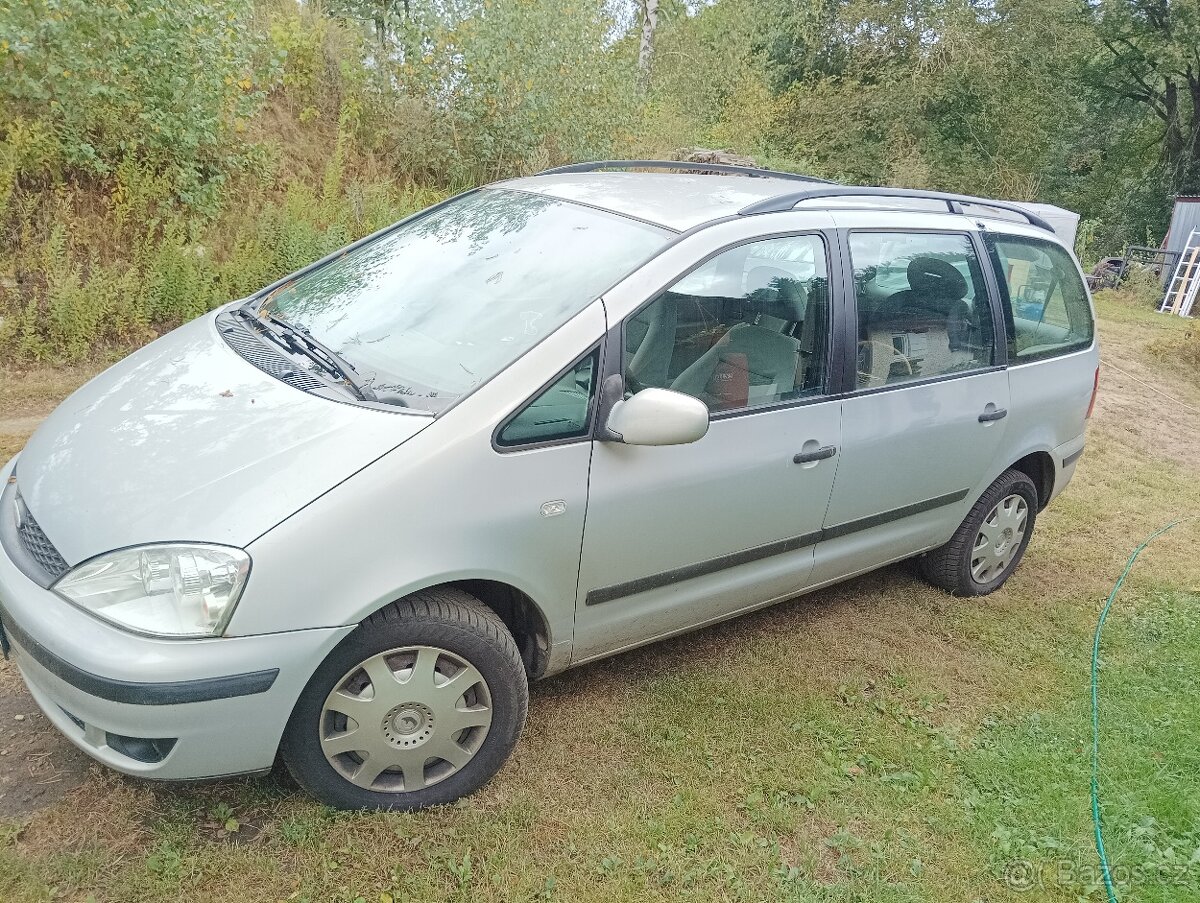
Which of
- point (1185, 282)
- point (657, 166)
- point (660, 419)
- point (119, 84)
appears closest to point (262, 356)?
point (660, 419)

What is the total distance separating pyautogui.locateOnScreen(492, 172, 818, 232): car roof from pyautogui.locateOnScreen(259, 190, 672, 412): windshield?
7 cm

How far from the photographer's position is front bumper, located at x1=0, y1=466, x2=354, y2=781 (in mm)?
2143

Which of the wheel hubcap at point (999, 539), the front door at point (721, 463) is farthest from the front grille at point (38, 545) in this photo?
the wheel hubcap at point (999, 539)

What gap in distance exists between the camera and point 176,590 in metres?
2.17

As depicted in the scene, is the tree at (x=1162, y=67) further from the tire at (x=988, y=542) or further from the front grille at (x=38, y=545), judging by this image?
the front grille at (x=38, y=545)

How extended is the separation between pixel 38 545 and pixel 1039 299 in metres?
4.00

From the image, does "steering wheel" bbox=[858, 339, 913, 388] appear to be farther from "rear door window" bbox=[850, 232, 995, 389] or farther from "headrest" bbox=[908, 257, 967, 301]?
"headrest" bbox=[908, 257, 967, 301]

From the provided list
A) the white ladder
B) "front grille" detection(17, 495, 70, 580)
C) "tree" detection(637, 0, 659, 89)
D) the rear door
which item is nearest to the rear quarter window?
the rear door

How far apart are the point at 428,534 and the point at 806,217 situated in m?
1.83

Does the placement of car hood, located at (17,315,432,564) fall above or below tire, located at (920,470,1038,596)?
above

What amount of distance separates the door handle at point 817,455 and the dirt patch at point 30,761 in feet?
7.87

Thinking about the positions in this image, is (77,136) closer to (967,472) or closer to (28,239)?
(28,239)

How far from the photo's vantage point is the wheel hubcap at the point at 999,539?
4.27 meters

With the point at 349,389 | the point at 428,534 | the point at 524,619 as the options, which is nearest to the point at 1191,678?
the point at 524,619
